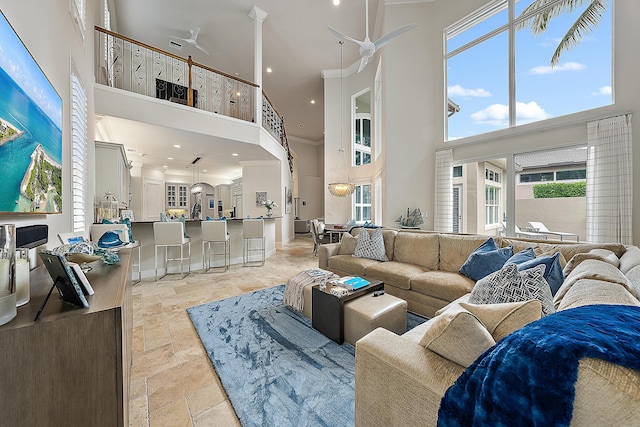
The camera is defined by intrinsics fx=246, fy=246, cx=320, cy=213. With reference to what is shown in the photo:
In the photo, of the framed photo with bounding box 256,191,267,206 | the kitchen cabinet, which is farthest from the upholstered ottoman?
the kitchen cabinet

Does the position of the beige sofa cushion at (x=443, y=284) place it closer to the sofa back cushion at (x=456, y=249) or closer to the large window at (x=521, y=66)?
the sofa back cushion at (x=456, y=249)

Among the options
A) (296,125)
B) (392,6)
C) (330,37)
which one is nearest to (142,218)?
(296,125)

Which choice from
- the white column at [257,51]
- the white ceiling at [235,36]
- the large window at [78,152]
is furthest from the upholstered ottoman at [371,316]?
the white column at [257,51]

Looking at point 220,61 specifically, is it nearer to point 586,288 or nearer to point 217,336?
point 217,336

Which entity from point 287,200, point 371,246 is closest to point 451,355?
point 371,246

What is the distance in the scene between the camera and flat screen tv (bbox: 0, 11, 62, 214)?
3.56 feet

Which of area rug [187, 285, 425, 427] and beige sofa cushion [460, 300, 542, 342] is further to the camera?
area rug [187, 285, 425, 427]

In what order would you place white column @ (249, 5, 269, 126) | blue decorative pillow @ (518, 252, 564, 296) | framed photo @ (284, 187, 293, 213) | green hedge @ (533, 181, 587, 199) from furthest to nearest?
framed photo @ (284, 187, 293, 213), white column @ (249, 5, 269, 126), green hedge @ (533, 181, 587, 199), blue decorative pillow @ (518, 252, 564, 296)

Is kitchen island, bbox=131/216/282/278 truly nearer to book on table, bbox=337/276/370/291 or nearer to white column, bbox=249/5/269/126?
white column, bbox=249/5/269/126

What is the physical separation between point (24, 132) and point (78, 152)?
61.2 inches

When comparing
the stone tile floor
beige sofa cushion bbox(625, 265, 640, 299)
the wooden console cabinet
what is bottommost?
the stone tile floor

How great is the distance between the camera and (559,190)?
424 centimetres

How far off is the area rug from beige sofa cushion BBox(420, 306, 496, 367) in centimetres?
87

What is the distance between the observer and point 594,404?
50 cm
